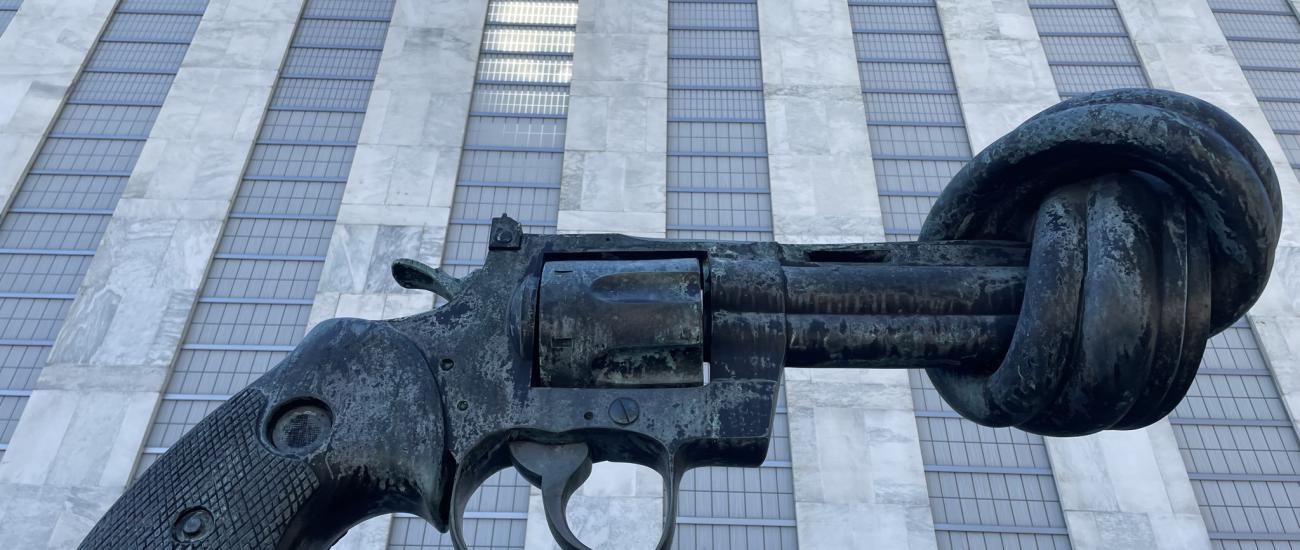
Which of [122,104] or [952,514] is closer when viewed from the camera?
[952,514]

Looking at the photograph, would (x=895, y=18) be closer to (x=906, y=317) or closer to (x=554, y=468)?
(x=906, y=317)

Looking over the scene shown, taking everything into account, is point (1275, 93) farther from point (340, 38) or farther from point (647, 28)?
point (340, 38)

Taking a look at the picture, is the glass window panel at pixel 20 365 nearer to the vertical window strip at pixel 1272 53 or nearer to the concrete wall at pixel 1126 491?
the concrete wall at pixel 1126 491

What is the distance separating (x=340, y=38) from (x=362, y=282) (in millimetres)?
7470

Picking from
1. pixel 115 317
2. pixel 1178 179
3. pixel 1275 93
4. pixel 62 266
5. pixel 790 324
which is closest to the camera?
pixel 1178 179

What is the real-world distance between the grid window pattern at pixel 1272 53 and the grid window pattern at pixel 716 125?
35.7 feet

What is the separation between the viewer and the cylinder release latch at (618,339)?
3.62 m

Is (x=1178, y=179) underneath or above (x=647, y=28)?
above

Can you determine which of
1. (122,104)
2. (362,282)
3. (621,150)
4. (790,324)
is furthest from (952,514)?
(122,104)

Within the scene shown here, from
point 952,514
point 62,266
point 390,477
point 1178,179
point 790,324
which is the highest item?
point 1178,179

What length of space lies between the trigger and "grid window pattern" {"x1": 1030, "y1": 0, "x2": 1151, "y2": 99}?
1894 centimetres

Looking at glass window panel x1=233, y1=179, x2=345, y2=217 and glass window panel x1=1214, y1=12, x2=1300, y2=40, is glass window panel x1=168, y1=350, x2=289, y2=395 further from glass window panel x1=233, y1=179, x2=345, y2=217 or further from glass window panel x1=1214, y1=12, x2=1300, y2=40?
glass window panel x1=1214, y1=12, x2=1300, y2=40

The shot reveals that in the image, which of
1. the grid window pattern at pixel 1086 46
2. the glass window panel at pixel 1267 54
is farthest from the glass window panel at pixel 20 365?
the glass window panel at pixel 1267 54

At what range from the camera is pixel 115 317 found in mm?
15367
